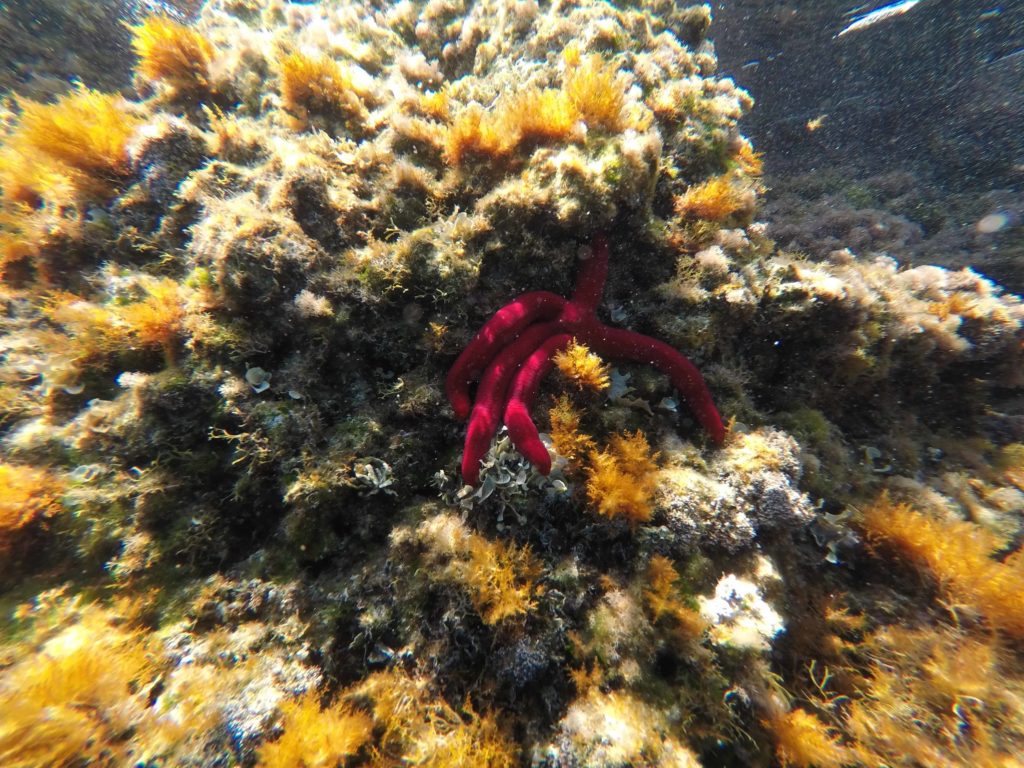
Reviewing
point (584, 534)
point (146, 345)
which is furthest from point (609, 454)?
point (146, 345)

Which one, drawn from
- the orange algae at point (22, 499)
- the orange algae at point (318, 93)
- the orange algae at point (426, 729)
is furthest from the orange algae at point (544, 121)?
the orange algae at point (426, 729)

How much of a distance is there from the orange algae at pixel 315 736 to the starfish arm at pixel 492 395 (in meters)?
1.82

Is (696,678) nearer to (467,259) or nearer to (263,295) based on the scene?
(467,259)

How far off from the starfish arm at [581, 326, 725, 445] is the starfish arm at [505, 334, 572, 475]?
0.34 metres

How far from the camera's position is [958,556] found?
11.1 ft

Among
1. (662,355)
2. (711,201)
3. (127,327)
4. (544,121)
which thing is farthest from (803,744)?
(127,327)

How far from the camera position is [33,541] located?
323 centimetres

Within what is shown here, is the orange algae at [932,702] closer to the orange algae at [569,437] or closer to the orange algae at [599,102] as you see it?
the orange algae at [569,437]

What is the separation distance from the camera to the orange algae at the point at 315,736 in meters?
2.67

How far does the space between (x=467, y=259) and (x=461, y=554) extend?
8.51ft

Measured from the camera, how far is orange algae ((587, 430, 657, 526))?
3.33m

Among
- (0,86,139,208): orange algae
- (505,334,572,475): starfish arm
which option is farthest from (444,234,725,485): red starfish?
(0,86,139,208): orange algae

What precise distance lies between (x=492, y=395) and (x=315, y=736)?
2.69 m

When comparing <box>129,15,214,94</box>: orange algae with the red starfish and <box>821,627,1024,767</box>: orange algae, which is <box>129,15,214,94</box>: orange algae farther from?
<box>821,627,1024,767</box>: orange algae
